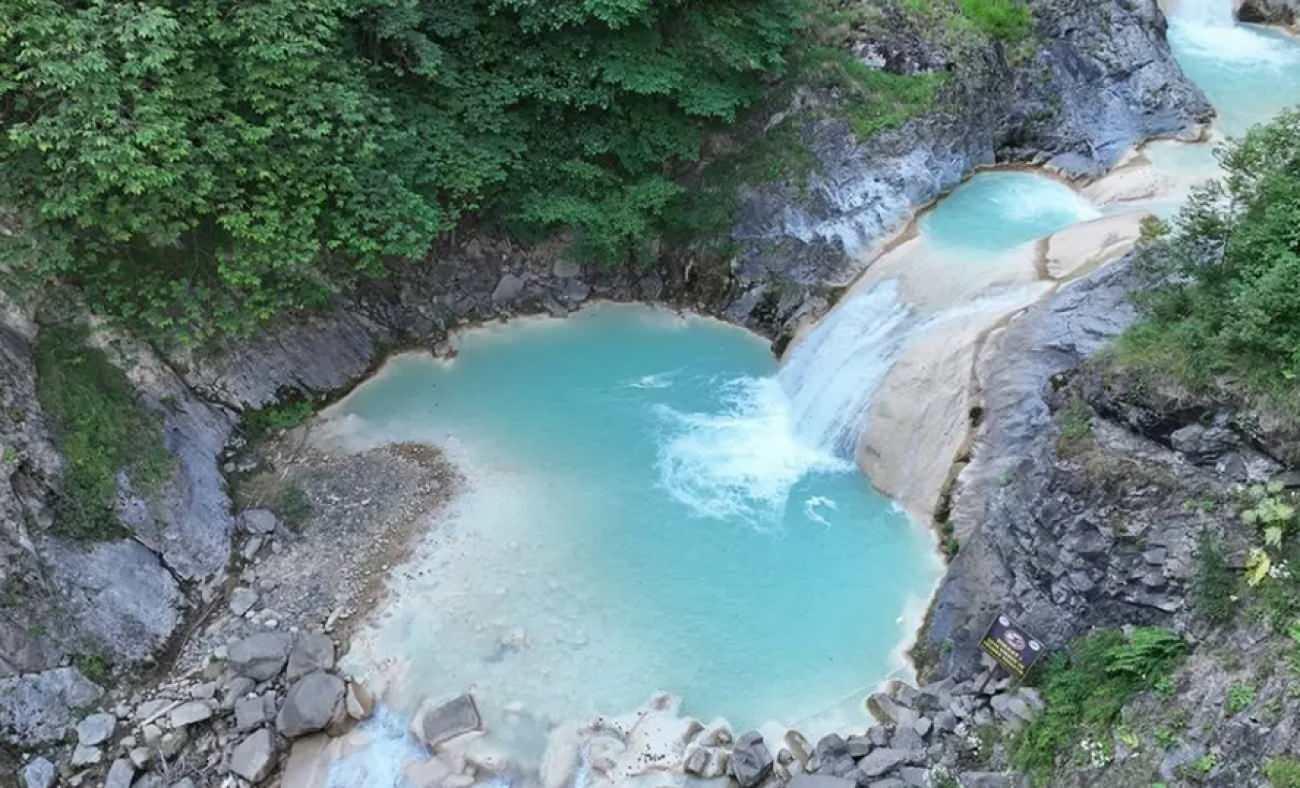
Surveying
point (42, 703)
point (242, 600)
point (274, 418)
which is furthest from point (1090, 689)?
point (274, 418)

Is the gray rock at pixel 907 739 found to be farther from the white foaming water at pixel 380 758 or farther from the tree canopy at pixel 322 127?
the tree canopy at pixel 322 127

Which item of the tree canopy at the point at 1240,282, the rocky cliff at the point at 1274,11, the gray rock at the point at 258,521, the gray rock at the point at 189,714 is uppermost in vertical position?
the rocky cliff at the point at 1274,11

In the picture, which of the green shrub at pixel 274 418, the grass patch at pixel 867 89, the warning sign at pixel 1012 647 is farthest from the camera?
the grass patch at pixel 867 89

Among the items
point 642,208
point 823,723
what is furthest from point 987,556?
point 642,208

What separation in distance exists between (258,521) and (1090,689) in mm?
11893

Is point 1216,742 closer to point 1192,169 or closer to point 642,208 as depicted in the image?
point 642,208

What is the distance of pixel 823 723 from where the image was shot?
39.5 feet

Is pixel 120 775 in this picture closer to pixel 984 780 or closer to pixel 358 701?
pixel 358 701

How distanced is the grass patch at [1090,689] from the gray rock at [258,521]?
11.0 m

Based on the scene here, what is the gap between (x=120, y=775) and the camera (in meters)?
11.5

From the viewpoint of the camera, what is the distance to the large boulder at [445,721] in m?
11.9

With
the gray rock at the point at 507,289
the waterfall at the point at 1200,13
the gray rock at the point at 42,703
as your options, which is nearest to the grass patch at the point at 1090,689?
the gray rock at the point at 42,703

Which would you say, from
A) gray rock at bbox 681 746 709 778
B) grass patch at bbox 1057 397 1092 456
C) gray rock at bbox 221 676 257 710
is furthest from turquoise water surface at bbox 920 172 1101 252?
gray rock at bbox 221 676 257 710

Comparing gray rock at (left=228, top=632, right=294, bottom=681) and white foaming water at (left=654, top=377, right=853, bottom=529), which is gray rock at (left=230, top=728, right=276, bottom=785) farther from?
white foaming water at (left=654, top=377, right=853, bottom=529)
